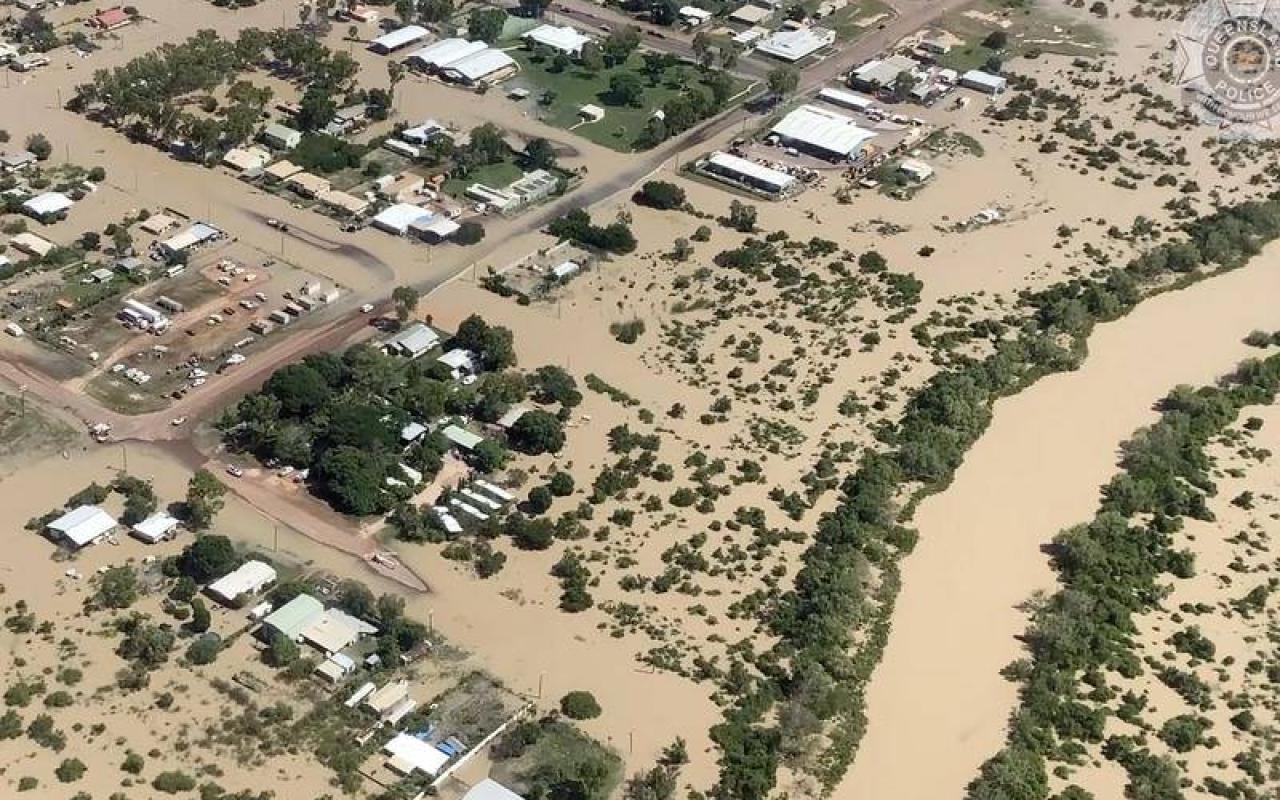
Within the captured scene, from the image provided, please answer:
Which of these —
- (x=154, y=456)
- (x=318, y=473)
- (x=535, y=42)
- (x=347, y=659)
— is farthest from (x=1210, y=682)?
(x=535, y=42)

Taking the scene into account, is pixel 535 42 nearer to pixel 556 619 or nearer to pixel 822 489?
pixel 822 489

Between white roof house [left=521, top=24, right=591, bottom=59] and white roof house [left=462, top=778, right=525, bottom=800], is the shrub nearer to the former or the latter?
white roof house [left=462, top=778, right=525, bottom=800]

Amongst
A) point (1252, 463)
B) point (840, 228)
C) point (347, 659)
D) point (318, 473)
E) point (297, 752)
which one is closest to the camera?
point (297, 752)

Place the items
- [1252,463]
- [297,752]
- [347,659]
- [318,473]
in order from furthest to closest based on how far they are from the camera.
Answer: [1252,463], [318,473], [347,659], [297,752]

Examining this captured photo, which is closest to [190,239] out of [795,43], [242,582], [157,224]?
[157,224]

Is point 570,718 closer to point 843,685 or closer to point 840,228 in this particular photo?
point 843,685

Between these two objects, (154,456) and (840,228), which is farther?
(840,228)

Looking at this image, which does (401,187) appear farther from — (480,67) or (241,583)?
(241,583)
